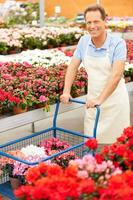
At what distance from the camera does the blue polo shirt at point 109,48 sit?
11.3 ft

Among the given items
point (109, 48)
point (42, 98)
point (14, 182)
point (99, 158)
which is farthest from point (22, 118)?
point (99, 158)

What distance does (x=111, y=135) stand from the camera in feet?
12.8

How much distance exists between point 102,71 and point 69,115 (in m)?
2.82

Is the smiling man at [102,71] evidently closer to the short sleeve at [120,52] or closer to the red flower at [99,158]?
the short sleeve at [120,52]

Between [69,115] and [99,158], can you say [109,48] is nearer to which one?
[99,158]

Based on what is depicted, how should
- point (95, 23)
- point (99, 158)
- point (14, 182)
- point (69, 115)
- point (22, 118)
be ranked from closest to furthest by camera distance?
point (99, 158) → point (14, 182) → point (95, 23) → point (22, 118) → point (69, 115)

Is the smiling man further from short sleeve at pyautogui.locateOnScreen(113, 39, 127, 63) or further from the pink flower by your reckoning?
the pink flower

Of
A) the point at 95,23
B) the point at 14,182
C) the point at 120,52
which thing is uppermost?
the point at 95,23

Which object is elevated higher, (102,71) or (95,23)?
(95,23)

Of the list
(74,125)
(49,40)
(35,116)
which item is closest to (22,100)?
(35,116)

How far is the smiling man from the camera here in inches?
131

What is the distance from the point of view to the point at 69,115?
641 cm

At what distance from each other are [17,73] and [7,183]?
141cm

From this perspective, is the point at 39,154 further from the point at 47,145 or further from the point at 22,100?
the point at 22,100
